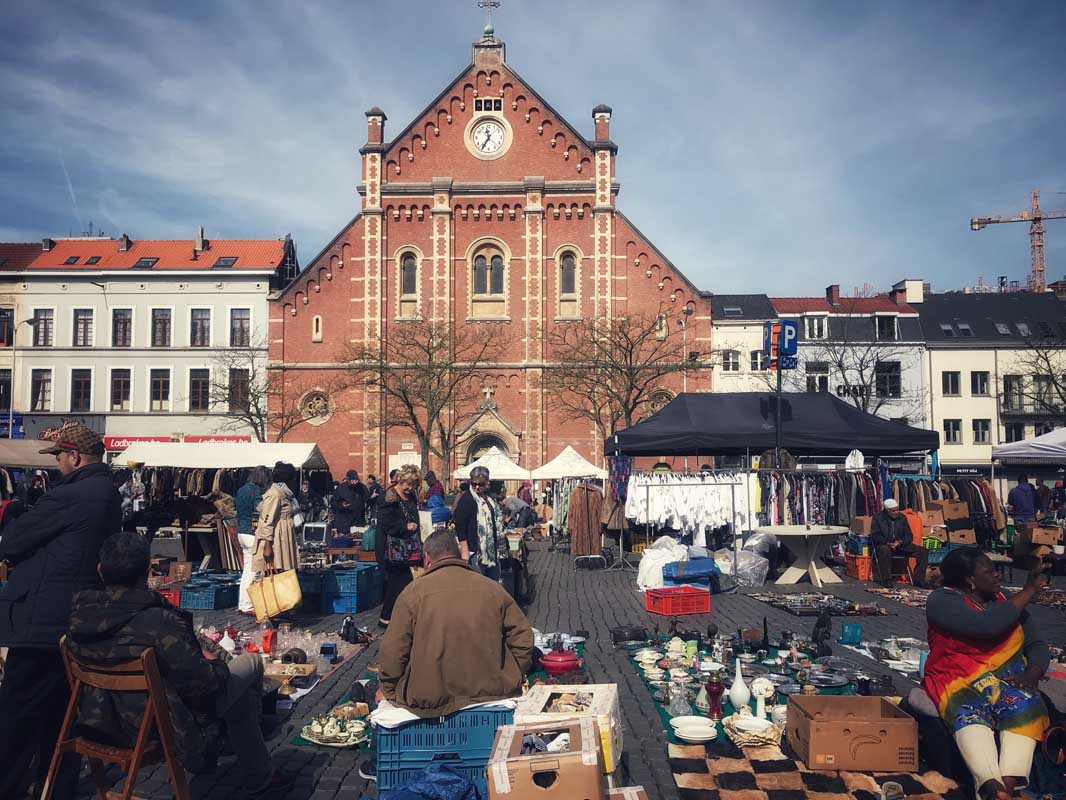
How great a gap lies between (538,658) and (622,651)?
1.66 meters

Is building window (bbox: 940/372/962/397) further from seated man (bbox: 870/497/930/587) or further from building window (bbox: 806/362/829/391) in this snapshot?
seated man (bbox: 870/497/930/587)

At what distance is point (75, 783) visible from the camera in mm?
4754

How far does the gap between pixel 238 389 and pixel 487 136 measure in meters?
15.7

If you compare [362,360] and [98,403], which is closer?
[362,360]

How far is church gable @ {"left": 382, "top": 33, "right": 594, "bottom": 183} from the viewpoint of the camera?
3478 centimetres

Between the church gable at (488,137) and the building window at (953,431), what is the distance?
2319 centimetres

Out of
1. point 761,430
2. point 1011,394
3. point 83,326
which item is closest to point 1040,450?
point 761,430

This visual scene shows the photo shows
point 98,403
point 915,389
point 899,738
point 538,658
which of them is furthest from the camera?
point 915,389

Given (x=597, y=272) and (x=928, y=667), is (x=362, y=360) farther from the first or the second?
(x=928, y=667)

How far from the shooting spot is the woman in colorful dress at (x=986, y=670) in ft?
15.3

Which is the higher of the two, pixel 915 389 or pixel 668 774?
pixel 915 389

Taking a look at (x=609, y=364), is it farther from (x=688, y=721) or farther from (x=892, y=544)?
(x=688, y=721)

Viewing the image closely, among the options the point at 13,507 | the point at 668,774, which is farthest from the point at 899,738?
the point at 13,507

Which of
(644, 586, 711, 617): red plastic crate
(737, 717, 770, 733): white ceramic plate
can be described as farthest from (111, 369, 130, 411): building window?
(737, 717, 770, 733): white ceramic plate
